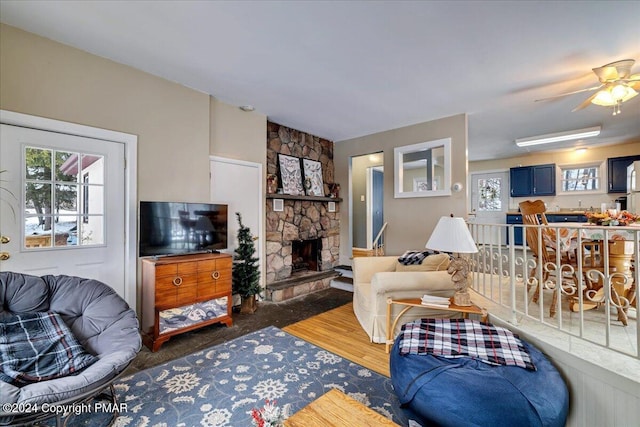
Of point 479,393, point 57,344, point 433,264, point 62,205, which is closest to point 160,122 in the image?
point 62,205

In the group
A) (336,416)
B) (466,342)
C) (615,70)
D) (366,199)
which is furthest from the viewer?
(366,199)

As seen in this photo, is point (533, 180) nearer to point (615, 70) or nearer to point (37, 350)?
point (615, 70)

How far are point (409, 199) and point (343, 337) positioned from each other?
2609mm

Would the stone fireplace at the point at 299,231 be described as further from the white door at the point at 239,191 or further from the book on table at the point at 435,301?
the book on table at the point at 435,301

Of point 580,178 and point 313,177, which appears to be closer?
point 313,177

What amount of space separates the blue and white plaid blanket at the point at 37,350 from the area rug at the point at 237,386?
39 centimetres

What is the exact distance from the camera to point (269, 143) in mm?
4352

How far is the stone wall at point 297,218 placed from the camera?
4328 millimetres

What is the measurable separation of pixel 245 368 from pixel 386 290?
1417 millimetres

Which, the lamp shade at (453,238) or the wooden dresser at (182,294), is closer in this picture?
the lamp shade at (453,238)

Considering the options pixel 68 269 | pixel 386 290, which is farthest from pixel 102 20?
pixel 386 290

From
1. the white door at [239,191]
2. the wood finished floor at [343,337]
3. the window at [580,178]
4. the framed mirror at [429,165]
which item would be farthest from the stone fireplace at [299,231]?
the window at [580,178]

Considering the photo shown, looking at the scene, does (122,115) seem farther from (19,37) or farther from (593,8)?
(593,8)

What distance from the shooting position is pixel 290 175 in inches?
182
